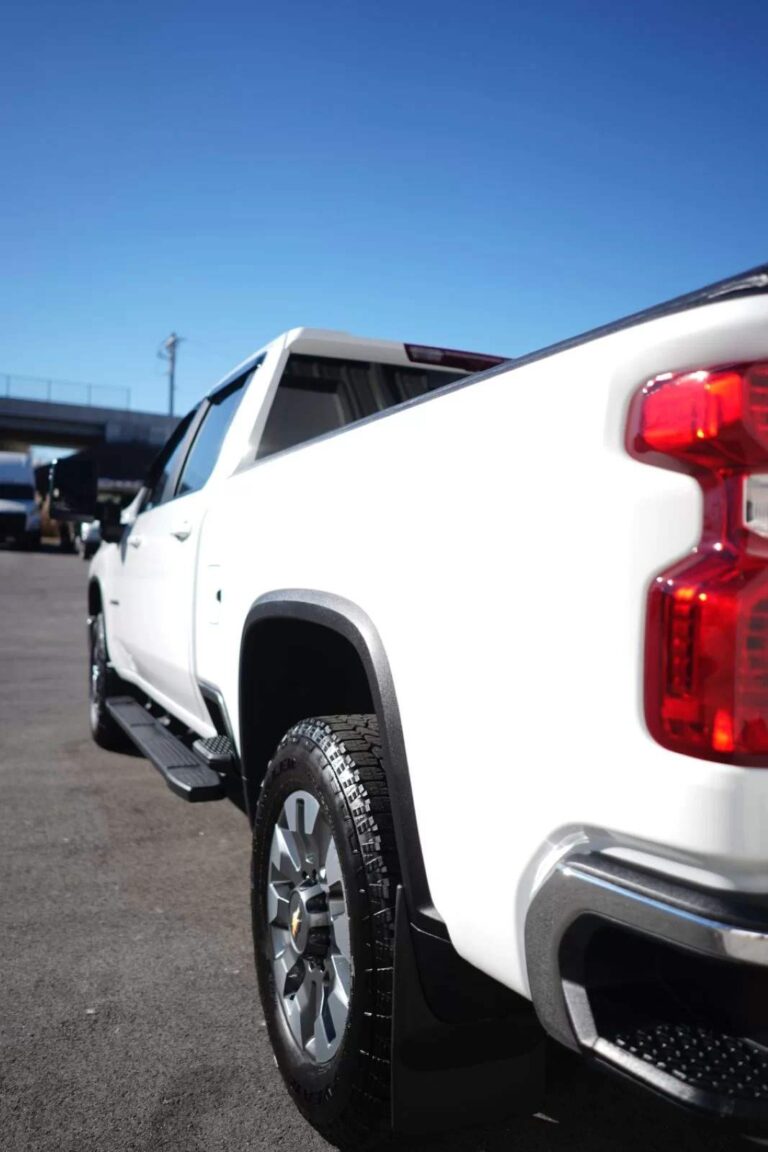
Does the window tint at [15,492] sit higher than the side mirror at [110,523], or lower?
higher

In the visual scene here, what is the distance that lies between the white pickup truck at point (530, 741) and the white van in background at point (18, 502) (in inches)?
1153

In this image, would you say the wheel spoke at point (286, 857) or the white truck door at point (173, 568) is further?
the white truck door at point (173, 568)

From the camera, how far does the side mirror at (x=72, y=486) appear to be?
16.2 ft

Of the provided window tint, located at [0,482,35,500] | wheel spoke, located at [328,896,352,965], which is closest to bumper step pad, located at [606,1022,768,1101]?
wheel spoke, located at [328,896,352,965]

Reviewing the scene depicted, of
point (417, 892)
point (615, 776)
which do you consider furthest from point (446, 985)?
point (615, 776)

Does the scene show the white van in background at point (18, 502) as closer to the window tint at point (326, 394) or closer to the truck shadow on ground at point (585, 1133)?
the window tint at point (326, 394)

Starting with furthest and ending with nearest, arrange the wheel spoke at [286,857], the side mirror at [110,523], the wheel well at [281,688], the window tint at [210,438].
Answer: the side mirror at [110,523]
the window tint at [210,438]
the wheel well at [281,688]
the wheel spoke at [286,857]

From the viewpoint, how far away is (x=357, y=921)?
Answer: 1994 mm

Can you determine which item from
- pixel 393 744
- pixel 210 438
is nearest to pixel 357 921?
pixel 393 744

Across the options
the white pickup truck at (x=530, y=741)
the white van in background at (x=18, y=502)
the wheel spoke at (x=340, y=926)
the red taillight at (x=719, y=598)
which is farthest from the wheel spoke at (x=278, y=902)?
the white van in background at (x=18, y=502)

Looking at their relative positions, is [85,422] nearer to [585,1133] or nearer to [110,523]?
[110,523]

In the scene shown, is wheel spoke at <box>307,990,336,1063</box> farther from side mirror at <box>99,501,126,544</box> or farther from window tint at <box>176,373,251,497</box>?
side mirror at <box>99,501,126,544</box>

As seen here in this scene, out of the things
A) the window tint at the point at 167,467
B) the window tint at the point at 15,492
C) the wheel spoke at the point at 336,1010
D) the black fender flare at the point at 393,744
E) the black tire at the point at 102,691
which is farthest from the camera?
the window tint at the point at 15,492

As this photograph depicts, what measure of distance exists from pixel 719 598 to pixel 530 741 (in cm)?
38
